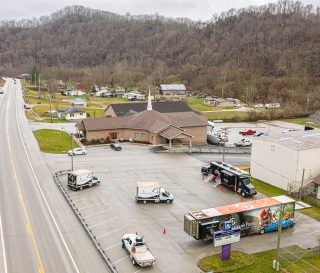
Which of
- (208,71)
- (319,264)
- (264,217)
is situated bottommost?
(319,264)

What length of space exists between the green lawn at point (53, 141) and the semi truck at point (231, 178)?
72.5 ft

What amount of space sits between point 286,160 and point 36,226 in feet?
84.2

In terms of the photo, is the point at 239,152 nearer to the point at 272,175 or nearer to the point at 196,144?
the point at 196,144

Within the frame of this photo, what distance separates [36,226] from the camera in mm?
28984

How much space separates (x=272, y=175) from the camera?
41.9 metres

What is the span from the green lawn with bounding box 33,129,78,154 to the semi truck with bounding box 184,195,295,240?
101 feet

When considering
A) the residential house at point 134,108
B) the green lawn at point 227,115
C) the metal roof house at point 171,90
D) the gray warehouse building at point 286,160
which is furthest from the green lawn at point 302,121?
the metal roof house at point 171,90

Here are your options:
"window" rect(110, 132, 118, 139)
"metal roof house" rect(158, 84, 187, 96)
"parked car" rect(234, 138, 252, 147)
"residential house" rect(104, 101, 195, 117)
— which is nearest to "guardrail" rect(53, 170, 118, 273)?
"window" rect(110, 132, 118, 139)

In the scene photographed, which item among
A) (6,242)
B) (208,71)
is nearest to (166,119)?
(6,242)

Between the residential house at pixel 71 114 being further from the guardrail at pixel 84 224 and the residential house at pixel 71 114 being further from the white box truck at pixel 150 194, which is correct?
the white box truck at pixel 150 194

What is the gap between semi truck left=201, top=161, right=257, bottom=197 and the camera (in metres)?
37.5

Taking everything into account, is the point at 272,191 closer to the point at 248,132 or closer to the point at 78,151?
the point at 78,151

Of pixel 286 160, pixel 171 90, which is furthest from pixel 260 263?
pixel 171 90

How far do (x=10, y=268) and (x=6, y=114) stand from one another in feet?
212
